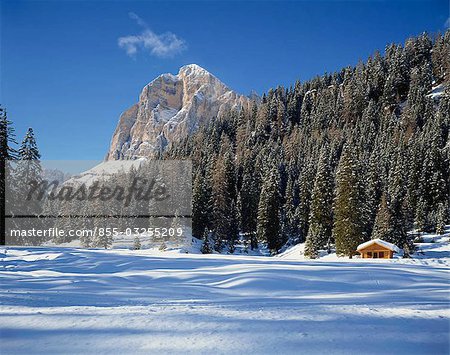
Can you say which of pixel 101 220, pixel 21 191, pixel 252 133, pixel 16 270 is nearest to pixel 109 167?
pixel 252 133

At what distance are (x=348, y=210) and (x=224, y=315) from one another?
34.3 meters

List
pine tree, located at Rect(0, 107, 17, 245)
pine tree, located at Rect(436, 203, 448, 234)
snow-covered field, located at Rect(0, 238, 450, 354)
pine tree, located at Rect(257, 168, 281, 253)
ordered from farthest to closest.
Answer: pine tree, located at Rect(257, 168, 281, 253) < pine tree, located at Rect(436, 203, 448, 234) < pine tree, located at Rect(0, 107, 17, 245) < snow-covered field, located at Rect(0, 238, 450, 354)

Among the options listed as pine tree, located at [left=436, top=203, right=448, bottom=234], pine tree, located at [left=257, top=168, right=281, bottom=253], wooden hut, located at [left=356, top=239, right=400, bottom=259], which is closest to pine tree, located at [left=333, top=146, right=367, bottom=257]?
wooden hut, located at [left=356, top=239, right=400, bottom=259]

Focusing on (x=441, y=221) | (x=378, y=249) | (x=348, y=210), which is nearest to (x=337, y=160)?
(x=441, y=221)

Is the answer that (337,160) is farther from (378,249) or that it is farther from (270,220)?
(378,249)

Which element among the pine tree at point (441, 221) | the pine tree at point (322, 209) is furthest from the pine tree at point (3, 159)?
the pine tree at point (441, 221)

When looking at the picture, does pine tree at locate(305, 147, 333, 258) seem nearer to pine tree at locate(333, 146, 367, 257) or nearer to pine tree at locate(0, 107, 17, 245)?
pine tree at locate(333, 146, 367, 257)

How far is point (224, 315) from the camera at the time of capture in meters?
6.41

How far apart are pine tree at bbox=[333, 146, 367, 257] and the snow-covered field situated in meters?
24.9

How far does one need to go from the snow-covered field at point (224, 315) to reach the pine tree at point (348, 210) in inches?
979

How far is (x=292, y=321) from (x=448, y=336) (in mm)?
2785

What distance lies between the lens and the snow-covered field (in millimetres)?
5070

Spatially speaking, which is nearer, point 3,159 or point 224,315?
point 224,315

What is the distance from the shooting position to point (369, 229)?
4388 centimetres
